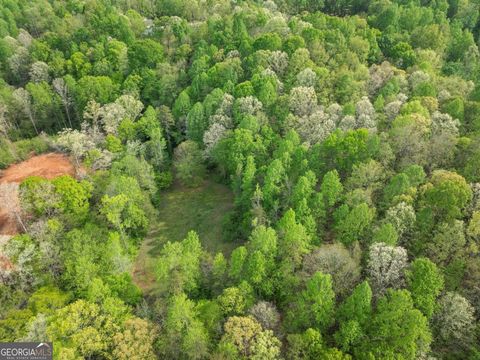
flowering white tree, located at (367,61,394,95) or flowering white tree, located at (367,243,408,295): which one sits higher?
flowering white tree, located at (367,61,394,95)

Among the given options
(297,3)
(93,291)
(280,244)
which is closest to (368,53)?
(297,3)

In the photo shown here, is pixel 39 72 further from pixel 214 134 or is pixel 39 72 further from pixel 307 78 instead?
pixel 307 78

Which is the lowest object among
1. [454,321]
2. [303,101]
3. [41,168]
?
[41,168]

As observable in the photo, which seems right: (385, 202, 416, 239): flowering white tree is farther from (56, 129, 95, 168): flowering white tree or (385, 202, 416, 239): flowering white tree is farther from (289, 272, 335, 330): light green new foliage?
(56, 129, 95, 168): flowering white tree

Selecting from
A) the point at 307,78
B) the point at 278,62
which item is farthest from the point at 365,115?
the point at 278,62

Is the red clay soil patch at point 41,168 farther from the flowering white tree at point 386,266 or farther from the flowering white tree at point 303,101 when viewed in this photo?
the flowering white tree at point 386,266

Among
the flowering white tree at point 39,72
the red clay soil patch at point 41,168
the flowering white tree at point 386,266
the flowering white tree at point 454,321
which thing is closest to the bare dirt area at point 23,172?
the red clay soil patch at point 41,168

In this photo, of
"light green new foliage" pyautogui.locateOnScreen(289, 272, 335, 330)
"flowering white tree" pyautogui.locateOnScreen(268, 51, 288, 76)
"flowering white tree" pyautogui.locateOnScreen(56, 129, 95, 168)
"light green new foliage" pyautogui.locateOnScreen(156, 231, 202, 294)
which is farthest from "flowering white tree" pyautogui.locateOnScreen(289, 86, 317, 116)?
"light green new foliage" pyautogui.locateOnScreen(289, 272, 335, 330)
